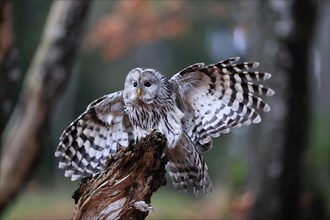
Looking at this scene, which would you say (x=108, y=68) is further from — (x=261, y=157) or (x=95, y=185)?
(x=95, y=185)

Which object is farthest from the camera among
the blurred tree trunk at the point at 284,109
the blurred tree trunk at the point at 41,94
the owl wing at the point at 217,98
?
the blurred tree trunk at the point at 284,109

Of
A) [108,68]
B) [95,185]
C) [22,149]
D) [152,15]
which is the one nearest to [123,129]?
[95,185]

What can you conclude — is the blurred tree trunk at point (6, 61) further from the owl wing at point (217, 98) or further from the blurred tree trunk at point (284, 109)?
the blurred tree trunk at point (284, 109)

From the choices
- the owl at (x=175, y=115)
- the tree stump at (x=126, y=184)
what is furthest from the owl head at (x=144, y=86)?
the tree stump at (x=126, y=184)

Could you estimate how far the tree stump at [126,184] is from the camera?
441cm

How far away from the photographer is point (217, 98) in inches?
203

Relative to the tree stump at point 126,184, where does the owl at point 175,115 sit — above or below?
above

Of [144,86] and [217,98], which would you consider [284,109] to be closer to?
[217,98]

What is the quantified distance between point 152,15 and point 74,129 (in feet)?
34.1

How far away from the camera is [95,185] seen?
446 cm

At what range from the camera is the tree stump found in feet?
14.5

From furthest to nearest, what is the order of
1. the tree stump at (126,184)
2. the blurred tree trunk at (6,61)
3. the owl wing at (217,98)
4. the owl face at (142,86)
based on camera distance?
1. the blurred tree trunk at (6,61)
2. the owl wing at (217,98)
3. the owl face at (142,86)
4. the tree stump at (126,184)

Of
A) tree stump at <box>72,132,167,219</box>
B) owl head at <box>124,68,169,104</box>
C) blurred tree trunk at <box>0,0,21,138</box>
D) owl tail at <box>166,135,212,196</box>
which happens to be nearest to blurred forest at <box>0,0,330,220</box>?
blurred tree trunk at <box>0,0,21,138</box>

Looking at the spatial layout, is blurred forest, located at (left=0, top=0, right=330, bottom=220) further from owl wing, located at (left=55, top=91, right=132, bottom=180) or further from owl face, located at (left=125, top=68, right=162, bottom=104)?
owl face, located at (left=125, top=68, right=162, bottom=104)
